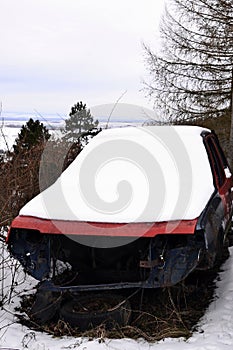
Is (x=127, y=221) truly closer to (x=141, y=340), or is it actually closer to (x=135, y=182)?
(x=135, y=182)

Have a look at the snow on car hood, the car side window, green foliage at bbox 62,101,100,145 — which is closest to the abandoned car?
the snow on car hood

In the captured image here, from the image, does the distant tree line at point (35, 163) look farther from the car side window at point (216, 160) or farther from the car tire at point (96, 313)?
the car side window at point (216, 160)

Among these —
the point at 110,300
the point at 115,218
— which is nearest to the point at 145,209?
the point at 115,218

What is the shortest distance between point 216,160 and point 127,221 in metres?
2.45

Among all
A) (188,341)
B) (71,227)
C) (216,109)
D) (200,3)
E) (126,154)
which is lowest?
(188,341)

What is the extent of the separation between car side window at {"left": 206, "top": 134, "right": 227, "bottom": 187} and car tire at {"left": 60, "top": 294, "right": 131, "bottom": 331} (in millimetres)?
1919

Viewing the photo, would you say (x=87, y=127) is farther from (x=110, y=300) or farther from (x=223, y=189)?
(x=110, y=300)

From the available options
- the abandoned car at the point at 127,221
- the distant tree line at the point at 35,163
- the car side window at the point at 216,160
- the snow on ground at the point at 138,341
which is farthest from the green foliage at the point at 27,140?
the snow on ground at the point at 138,341

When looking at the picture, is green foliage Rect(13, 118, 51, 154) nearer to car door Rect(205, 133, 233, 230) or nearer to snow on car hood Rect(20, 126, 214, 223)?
snow on car hood Rect(20, 126, 214, 223)

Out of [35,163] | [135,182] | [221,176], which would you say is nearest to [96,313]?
[135,182]

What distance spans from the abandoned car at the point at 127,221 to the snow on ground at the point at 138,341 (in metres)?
0.48

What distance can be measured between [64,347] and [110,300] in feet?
2.90

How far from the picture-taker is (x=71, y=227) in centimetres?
432

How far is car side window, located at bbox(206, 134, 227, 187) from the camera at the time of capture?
583 cm
